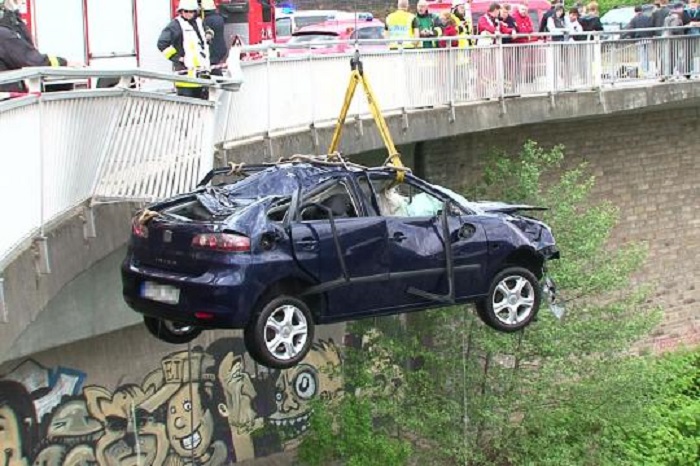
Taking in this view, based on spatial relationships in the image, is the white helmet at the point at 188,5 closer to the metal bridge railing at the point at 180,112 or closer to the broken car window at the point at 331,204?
the metal bridge railing at the point at 180,112

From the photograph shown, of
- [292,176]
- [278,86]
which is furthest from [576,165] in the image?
[292,176]

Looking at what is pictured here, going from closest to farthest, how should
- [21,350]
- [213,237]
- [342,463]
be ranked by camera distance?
[213,237]
[21,350]
[342,463]

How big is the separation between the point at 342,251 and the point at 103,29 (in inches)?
242

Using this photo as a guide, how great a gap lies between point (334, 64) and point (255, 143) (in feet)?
7.61

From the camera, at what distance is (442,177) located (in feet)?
68.4

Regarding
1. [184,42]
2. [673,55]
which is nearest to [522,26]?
[673,55]

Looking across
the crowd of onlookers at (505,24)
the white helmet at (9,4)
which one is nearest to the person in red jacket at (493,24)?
the crowd of onlookers at (505,24)

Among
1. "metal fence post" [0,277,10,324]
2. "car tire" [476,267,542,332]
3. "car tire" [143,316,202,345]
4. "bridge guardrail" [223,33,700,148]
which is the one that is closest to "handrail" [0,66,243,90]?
"bridge guardrail" [223,33,700,148]

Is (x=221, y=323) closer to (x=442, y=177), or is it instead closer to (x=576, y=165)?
(x=442, y=177)

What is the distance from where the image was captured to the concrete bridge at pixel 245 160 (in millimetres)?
8969

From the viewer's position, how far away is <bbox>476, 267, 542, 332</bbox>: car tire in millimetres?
11398

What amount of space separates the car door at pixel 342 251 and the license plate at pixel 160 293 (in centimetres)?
101

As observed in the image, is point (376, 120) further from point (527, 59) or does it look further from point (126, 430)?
point (527, 59)

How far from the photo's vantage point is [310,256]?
31.9ft
